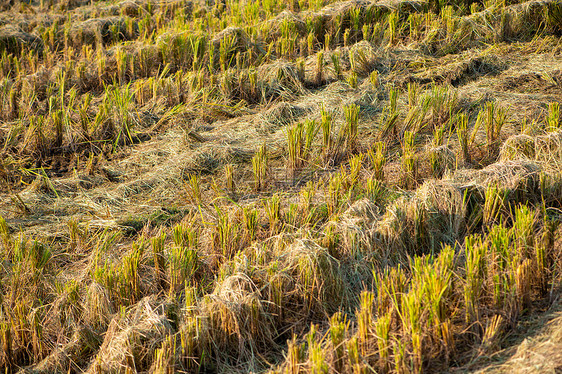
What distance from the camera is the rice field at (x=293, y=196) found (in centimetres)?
227

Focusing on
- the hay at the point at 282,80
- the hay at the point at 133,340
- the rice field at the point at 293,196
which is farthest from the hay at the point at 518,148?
the hay at the point at 133,340

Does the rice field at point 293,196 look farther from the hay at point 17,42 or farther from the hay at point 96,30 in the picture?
the hay at point 96,30

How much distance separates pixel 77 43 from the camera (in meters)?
6.59

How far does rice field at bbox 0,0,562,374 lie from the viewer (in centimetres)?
227

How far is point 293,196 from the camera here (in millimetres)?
3469

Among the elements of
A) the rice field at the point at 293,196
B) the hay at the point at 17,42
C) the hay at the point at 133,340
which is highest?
the hay at the point at 17,42

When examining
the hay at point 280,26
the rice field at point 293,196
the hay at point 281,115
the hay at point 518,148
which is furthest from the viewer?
the hay at point 280,26

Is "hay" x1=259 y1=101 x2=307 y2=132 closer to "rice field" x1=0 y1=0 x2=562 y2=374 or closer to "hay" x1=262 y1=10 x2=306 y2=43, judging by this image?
"rice field" x1=0 y1=0 x2=562 y2=374

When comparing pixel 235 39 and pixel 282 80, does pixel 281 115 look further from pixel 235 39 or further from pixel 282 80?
pixel 235 39

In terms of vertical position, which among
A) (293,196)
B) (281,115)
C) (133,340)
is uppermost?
(281,115)

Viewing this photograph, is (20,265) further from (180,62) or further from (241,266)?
(180,62)

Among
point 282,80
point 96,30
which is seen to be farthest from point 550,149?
point 96,30

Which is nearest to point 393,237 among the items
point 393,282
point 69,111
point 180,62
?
point 393,282

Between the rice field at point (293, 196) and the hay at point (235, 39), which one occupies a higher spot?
the hay at point (235, 39)
